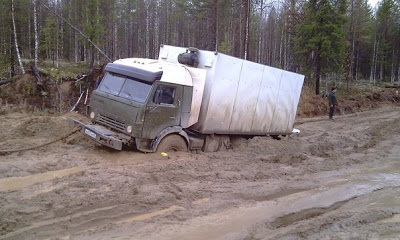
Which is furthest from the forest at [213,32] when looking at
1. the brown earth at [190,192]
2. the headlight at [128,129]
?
the brown earth at [190,192]

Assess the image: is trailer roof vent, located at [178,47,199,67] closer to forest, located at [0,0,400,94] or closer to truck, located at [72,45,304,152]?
truck, located at [72,45,304,152]

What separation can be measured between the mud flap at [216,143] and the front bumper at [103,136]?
2.83 meters

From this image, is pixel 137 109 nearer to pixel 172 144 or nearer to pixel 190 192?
pixel 172 144

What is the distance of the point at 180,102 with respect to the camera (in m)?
9.19

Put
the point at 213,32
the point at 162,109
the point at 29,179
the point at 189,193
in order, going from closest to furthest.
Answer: the point at 189,193, the point at 29,179, the point at 162,109, the point at 213,32

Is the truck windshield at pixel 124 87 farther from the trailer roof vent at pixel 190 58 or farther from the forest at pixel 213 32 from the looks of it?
the forest at pixel 213 32

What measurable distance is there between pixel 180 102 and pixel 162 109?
0.60 meters

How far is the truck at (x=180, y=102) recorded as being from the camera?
8586 mm

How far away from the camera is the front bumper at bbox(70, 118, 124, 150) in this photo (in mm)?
8141

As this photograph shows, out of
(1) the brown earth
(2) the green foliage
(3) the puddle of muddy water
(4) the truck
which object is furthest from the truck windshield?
(2) the green foliage

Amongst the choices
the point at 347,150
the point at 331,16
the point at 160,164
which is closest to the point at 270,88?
the point at 347,150

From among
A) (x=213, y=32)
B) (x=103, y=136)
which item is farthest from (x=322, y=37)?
(x=103, y=136)

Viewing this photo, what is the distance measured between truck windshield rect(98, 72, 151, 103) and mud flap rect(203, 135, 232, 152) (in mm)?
2629

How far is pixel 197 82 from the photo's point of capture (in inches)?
374
